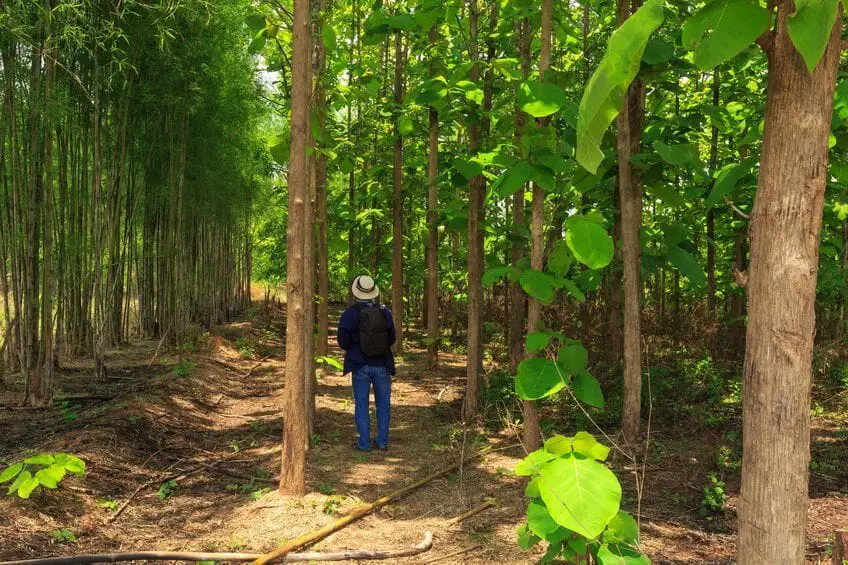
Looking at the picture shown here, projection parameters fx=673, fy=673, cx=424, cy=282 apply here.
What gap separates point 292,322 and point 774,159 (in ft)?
11.5

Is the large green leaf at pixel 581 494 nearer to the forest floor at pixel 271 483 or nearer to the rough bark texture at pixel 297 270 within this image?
the forest floor at pixel 271 483

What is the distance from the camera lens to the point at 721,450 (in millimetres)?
5277

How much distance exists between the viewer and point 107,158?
8.94m

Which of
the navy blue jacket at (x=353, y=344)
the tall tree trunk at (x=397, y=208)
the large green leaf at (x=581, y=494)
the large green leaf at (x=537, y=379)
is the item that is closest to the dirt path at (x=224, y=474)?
the navy blue jacket at (x=353, y=344)

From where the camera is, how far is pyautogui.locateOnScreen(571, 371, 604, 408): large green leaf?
3.19 meters

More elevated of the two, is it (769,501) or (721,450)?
(769,501)

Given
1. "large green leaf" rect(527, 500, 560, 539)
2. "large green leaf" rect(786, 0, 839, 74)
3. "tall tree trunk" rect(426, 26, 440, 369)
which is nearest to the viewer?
"large green leaf" rect(786, 0, 839, 74)

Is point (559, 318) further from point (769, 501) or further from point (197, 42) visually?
point (769, 501)

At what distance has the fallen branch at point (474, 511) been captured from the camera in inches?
165

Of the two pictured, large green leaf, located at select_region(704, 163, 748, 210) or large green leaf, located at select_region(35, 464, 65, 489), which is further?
large green leaf, located at select_region(35, 464, 65, 489)

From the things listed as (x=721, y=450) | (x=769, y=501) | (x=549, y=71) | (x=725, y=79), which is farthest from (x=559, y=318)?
(x=769, y=501)

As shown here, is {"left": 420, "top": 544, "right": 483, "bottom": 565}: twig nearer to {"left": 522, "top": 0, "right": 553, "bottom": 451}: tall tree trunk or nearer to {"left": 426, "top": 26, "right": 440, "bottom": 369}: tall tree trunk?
{"left": 522, "top": 0, "right": 553, "bottom": 451}: tall tree trunk

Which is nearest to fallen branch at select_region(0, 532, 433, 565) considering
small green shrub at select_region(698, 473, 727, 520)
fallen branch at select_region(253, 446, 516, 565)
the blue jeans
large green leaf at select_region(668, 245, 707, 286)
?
fallen branch at select_region(253, 446, 516, 565)

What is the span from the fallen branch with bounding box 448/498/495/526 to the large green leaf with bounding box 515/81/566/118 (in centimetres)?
248
